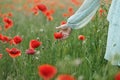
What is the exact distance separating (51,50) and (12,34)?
120cm

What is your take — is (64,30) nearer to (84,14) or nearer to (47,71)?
(84,14)

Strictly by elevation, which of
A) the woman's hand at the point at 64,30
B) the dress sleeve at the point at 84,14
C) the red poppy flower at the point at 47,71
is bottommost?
the red poppy flower at the point at 47,71

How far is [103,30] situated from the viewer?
342cm

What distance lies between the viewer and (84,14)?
2.72 metres

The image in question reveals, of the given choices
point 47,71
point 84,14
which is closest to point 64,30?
point 84,14

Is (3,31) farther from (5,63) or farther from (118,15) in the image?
(118,15)

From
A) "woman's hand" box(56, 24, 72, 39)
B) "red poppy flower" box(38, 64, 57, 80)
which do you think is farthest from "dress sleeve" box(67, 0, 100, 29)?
"red poppy flower" box(38, 64, 57, 80)

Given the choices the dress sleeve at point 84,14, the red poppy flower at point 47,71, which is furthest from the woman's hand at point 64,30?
the red poppy flower at point 47,71

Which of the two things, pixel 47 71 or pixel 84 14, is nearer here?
pixel 47 71

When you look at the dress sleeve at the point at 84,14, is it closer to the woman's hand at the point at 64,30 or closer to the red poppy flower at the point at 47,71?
the woman's hand at the point at 64,30

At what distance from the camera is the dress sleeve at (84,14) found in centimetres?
269

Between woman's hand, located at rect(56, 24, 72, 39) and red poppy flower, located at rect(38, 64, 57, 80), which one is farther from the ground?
woman's hand, located at rect(56, 24, 72, 39)

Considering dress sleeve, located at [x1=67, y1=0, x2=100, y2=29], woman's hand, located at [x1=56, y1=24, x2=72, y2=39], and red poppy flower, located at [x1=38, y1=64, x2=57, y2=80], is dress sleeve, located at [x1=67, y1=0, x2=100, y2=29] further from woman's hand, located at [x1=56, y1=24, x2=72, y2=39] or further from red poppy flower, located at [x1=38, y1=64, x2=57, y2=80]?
red poppy flower, located at [x1=38, y1=64, x2=57, y2=80]

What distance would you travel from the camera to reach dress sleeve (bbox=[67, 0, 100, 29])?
8.83ft
